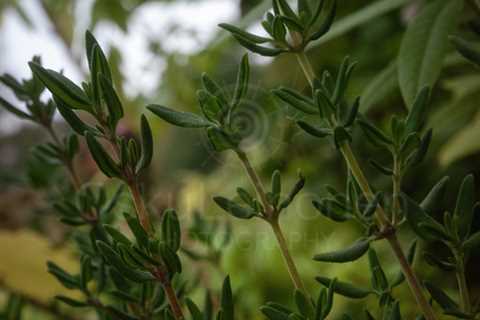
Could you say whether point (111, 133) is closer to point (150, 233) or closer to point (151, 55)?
point (150, 233)

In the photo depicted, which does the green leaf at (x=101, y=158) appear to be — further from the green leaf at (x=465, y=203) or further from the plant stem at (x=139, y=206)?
the green leaf at (x=465, y=203)

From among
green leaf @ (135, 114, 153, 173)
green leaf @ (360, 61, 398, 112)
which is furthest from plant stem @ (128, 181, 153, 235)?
green leaf @ (360, 61, 398, 112)

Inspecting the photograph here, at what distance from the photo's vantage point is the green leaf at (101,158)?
0.21 metres

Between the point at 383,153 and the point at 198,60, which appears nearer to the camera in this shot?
the point at 383,153

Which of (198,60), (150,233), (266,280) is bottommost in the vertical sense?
(266,280)

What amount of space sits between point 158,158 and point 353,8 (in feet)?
3.12

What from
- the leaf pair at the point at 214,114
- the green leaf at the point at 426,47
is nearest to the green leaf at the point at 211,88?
the leaf pair at the point at 214,114

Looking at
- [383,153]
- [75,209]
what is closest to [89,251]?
[75,209]

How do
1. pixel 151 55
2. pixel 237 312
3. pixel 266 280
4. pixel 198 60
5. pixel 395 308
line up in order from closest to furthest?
pixel 395 308
pixel 237 312
pixel 266 280
pixel 198 60
pixel 151 55

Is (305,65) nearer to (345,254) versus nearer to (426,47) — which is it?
(345,254)

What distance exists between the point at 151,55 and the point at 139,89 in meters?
0.09

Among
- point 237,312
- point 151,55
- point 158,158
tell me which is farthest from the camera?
point 158,158

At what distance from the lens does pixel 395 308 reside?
216 millimetres

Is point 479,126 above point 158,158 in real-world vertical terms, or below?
below
